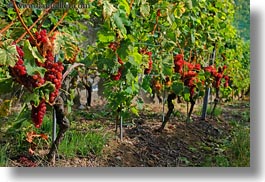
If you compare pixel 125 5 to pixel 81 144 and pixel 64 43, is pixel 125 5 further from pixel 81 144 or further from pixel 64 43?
pixel 81 144

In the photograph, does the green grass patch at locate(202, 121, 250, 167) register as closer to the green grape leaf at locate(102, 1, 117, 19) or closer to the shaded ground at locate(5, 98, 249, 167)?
the shaded ground at locate(5, 98, 249, 167)

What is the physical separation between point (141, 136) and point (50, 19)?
2.32 ft

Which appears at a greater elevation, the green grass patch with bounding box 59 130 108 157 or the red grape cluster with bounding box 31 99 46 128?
the red grape cluster with bounding box 31 99 46 128

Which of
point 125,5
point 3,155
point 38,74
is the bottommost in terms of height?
point 3,155

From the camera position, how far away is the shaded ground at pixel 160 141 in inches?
79.0

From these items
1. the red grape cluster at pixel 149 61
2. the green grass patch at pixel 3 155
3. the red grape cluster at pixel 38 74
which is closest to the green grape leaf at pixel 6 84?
the red grape cluster at pixel 38 74

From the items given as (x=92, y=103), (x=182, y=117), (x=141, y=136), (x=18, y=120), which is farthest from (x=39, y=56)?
(x=182, y=117)

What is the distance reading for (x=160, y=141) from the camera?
221 cm

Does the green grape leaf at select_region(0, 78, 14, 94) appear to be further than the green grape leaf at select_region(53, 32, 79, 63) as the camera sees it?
Yes

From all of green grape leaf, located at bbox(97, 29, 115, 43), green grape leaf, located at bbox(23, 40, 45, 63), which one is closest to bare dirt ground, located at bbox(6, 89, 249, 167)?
green grape leaf, located at bbox(97, 29, 115, 43)

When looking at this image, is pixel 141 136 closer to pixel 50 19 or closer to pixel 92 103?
pixel 92 103

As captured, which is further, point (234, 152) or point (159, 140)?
point (159, 140)

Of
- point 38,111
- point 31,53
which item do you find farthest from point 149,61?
point 31,53

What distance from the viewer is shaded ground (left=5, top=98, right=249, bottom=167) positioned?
2.01 m
